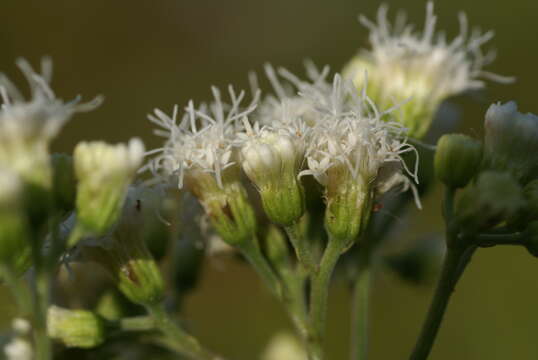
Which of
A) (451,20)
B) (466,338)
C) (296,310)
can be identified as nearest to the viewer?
(296,310)

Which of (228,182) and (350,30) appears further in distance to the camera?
(350,30)

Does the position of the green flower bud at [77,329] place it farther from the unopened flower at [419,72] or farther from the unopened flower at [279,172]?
the unopened flower at [419,72]

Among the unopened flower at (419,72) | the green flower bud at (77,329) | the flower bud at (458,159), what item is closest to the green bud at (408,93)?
the unopened flower at (419,72)

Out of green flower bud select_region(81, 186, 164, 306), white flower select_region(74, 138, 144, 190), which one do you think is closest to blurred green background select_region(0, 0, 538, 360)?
green flower bud select_region(81, 186, 164, 306)

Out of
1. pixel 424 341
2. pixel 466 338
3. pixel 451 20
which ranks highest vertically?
pixel 451 20

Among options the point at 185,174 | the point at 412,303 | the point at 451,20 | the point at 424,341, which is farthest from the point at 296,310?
the point at 451,20

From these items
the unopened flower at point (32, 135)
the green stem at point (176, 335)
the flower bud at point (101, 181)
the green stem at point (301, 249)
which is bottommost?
the green stem at point (176, 335)

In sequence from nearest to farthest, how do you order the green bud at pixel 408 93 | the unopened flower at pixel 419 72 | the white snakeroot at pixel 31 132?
the white snakeroot at pixel 31 132
the green bud at pixel 408 93
the unopened flower at pixel 419 72

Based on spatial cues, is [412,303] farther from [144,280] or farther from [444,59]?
[144,280]
